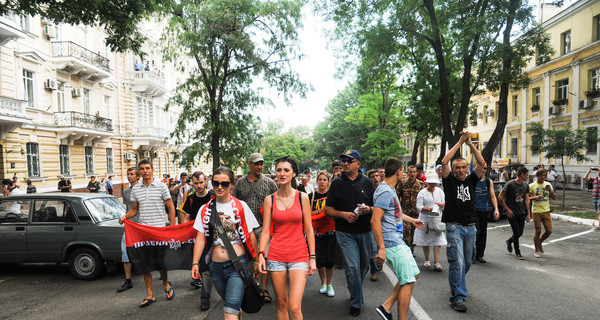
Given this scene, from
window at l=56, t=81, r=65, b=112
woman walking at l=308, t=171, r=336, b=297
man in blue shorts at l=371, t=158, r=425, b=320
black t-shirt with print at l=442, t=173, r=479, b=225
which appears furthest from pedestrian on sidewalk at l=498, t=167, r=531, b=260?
window at l=56, t=81, r=65, b=112

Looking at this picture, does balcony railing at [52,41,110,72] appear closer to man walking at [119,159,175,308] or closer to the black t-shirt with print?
man walking at [119,159,175,308]

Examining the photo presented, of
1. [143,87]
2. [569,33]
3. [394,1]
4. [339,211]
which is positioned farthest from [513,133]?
[339,211]

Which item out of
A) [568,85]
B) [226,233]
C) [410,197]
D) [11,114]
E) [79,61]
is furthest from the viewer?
[568,85]

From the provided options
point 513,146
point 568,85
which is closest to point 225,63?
point 568,85

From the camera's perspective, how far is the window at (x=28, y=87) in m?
18.4

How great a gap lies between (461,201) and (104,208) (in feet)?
20.4

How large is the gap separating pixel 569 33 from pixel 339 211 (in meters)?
30.4

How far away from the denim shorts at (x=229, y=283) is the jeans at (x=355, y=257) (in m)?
1.50

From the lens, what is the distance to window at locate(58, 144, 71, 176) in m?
20.8

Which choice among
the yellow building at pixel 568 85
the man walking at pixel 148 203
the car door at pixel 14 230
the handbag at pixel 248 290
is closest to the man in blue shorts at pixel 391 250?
the handbag at pixel 248 290

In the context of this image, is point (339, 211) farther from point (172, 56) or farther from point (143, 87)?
point (143, 87)

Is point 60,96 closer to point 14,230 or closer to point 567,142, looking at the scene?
point 14,230

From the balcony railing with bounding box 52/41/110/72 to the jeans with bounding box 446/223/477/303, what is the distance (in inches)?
866

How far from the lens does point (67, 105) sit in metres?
21.4
